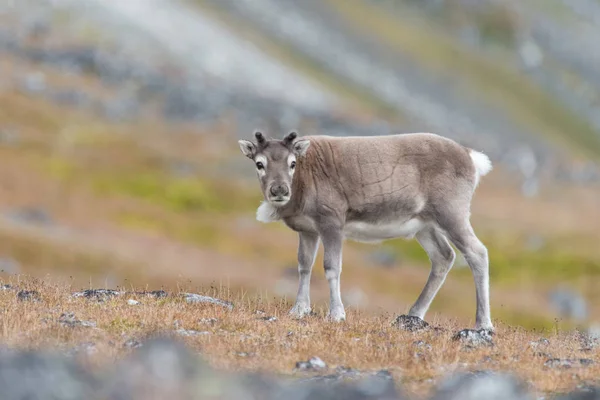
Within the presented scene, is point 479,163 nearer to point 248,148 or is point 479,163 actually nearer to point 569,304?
point 248,148

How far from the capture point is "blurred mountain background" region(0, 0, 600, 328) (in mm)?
64688

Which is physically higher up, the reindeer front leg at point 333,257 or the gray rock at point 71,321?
the reindeer front leg at point 333,257

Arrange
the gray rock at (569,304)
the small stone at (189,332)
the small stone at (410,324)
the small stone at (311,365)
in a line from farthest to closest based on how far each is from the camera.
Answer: the gray rock at (569,304), the small stone at (410,324), the small stone at (189,332), the small stone at (311,365)

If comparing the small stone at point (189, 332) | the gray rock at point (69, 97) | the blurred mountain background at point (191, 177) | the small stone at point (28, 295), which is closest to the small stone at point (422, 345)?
the small stone at point (189, 332)

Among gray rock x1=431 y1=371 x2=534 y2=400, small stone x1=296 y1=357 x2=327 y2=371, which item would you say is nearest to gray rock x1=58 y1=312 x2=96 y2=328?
small stone x1=296 y1=357 x2=327 y2=371

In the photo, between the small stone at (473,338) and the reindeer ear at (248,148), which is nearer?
the small stone at (473,338)

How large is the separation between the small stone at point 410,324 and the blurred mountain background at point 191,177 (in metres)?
4.90

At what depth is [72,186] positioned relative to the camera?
8781cm

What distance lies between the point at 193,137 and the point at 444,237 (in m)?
115

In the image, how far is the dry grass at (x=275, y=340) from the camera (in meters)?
12.2

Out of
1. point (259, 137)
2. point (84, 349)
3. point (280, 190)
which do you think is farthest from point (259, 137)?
point (84, 349)

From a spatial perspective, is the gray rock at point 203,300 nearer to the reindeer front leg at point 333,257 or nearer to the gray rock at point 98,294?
the gray rock at point 98,294

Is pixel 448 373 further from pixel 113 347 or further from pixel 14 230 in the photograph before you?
pixel 14 230

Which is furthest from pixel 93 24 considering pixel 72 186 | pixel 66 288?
pixel 66 288
